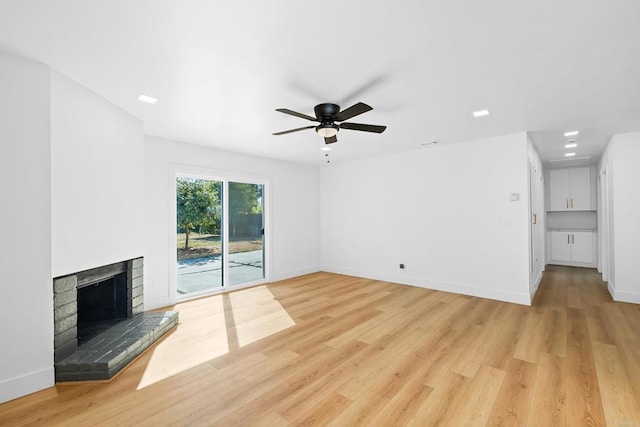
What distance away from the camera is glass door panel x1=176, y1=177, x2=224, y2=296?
471cm

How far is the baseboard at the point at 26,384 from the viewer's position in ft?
6.97

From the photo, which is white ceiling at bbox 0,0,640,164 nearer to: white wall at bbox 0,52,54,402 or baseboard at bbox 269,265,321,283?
white wall at bbox 0,52,54,402

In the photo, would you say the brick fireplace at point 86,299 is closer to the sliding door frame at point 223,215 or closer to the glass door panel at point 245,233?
the sliding door frame at point 223,215

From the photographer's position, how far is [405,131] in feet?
14.0

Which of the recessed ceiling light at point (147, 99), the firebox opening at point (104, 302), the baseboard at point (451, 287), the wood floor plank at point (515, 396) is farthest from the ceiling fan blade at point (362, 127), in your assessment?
the baseboard at point (451, 287)

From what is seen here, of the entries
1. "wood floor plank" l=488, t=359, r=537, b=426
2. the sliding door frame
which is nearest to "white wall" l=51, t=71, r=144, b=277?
the sliding door frame

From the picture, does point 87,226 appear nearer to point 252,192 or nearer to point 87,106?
point 87,106

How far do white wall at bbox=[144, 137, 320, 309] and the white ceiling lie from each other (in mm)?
1006

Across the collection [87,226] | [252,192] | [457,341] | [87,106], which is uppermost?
[87,106]

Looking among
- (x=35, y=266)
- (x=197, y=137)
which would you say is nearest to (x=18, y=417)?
(x=35, y=266)

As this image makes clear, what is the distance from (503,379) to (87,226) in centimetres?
398

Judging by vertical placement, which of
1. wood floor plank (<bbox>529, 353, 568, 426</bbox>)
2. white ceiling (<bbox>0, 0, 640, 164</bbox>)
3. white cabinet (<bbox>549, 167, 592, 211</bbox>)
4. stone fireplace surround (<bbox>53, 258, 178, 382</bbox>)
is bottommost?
wood floor plank (<bbox>529, 353, 568, 426</bbox>)

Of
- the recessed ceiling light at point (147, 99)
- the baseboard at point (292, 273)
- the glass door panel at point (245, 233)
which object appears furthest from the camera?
the baseboard at point (292, 273)

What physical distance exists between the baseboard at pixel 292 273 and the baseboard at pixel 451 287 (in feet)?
2.35
